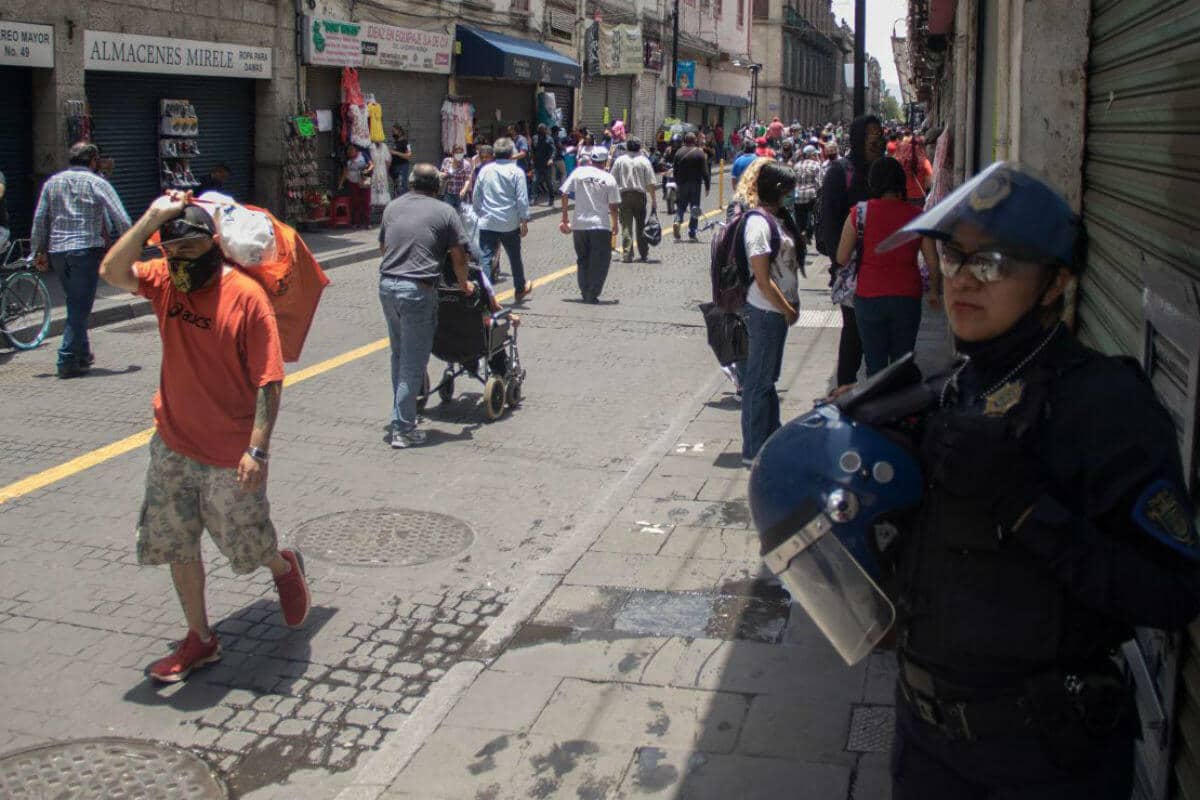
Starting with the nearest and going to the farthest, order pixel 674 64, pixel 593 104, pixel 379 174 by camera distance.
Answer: pixel 379 174 → pixel 593 104 → pixel 674 64

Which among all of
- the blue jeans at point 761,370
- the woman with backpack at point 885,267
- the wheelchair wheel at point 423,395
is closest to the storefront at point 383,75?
the wheelchair wheel at point 423,395

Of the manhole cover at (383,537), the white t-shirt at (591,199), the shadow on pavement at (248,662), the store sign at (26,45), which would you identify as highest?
the store sign at (26,45)

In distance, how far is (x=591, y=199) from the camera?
14805mm

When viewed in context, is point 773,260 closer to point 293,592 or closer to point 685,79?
point 293,592

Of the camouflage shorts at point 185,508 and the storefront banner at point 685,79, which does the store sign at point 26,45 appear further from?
the storefront banner at point 685,79

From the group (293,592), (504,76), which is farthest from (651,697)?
(504,76)

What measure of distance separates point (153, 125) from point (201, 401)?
15.2m

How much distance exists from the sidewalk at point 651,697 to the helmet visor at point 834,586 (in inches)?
62.1

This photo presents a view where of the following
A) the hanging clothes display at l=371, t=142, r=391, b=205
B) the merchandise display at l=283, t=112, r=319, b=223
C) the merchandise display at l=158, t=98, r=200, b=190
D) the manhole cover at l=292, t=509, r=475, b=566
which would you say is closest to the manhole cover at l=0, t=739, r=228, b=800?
the manhole cover at l=292, t=509, r=475, b=566

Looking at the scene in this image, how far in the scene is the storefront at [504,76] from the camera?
1104 inches

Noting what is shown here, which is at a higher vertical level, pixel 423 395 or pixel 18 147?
pixel 18 147

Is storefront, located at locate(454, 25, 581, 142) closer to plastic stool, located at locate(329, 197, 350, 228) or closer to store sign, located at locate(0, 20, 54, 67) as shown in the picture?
plastic stool, located at locate(329, 197, 350, 228)

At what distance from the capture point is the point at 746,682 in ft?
16.3

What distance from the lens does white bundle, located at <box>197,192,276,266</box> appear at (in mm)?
5109
